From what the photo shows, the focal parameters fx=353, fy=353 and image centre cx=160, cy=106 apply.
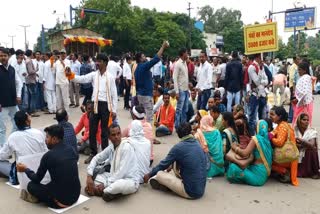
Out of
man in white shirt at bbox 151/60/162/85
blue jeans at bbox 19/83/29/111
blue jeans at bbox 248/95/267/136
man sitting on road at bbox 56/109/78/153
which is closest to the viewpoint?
man sitting on road at bbox 56/109/78/153

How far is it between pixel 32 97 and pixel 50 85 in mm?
649

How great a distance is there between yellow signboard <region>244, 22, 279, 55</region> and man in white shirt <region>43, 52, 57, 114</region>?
5.40 metres

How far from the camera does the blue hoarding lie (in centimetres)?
3762

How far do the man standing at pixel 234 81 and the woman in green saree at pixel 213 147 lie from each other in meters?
2.89

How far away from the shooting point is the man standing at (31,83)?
9.49 meters

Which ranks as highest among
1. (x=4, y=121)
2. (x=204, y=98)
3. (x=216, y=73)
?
(x=216, y=73)

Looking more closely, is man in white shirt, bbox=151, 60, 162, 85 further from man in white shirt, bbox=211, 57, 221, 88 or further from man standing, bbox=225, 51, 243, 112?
man standing, bbox=225, 51, 243, 112

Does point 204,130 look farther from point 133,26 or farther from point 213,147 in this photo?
point 133,26

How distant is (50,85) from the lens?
32.8ft

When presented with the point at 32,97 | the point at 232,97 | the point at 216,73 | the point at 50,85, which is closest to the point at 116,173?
the point at 232,97

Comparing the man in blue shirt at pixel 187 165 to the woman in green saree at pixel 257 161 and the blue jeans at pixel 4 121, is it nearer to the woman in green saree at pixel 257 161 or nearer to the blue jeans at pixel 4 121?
the woman in green saree at pixel 257 161

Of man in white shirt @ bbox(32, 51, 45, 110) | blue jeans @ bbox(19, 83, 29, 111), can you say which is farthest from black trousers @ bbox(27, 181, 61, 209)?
man in white shirt @ bbox(32, 51, 45, 110)

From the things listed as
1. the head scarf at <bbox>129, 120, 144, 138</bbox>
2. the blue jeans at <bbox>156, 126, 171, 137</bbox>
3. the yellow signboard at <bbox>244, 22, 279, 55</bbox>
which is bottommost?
the blue jeans at <bbox>156, 126, 171, 137</bbox>

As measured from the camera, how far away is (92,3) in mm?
37719
